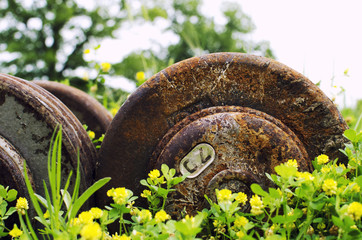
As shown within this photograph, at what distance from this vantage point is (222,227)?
1244 mm

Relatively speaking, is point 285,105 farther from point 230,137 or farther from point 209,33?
point 209,33

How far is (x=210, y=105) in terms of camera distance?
1572 mm

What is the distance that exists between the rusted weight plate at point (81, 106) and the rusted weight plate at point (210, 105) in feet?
3.12

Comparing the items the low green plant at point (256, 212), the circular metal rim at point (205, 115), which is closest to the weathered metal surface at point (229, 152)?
the circular metal rim at point (205, 115)

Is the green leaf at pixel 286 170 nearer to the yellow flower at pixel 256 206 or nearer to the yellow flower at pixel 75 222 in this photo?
the yellow flower at pixel 256 206

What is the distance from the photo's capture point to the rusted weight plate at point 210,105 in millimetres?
1531

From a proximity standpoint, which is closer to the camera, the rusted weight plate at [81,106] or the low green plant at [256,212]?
the low green plant at [256,212]

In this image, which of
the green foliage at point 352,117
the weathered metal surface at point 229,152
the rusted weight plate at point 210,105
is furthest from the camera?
the green foliage at point 352,117

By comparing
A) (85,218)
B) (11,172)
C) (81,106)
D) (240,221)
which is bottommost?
(240,221)

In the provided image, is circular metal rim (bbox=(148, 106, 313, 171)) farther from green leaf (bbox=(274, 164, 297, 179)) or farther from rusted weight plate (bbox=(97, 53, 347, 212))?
green leaf (bbox=(274, 164, 297, 179))

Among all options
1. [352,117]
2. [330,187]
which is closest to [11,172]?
[330,187]

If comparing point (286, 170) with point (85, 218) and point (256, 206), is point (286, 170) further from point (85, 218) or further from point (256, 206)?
point (85, 218)

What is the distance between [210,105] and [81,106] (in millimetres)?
1232

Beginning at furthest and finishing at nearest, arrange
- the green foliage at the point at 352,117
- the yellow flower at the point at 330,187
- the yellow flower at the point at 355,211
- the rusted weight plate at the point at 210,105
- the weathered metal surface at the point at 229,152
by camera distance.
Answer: the green foliage at the point at 352,117 → the rusted weight plate at the point at 210,105 → the weathered metal surface at the point at 229,152 → the yellow flower at the point at 330,187 → the yellow flower at the point at 355,211
